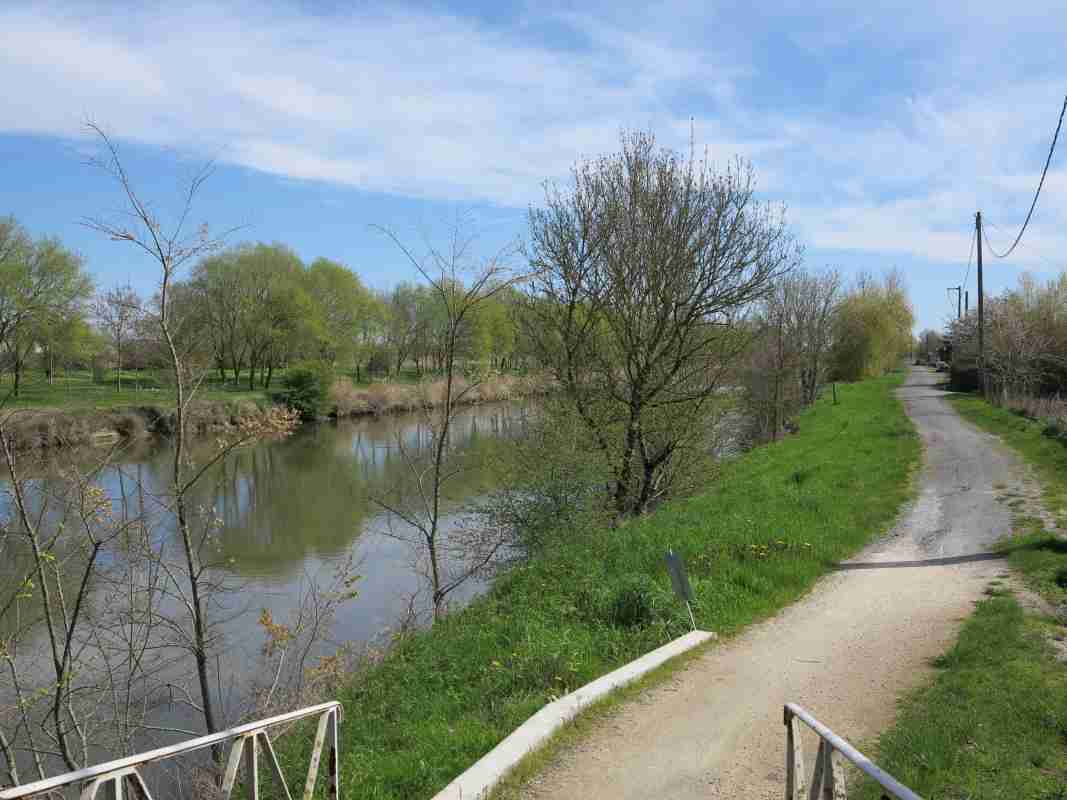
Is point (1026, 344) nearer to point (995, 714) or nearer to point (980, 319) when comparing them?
point (980, 319)

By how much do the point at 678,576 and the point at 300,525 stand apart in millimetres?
15181

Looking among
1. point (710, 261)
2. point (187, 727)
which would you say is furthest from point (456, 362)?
point (187, 727)

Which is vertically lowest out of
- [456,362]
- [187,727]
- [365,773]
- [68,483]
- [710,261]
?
[187,727]

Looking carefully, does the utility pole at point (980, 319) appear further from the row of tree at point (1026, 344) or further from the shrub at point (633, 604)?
the shrub at point (633, 604)

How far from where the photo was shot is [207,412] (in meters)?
15.3

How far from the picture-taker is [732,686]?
6.88 metres

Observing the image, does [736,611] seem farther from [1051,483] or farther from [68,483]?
[1051,483]

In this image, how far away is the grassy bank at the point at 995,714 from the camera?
15.8 feet

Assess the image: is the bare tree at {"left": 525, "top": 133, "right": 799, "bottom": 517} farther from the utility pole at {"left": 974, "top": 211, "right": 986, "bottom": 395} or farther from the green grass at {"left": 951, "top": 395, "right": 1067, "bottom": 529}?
the utility pole at {"left": 974, "top": 211, "right": 986, "bottom": 395}

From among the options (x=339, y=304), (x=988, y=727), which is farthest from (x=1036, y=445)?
(x=339, y=304)

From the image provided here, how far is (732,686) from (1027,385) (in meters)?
30.7

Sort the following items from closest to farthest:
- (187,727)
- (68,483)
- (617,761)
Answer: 1. (617,761)
2. (68,483)
3. (187,727)

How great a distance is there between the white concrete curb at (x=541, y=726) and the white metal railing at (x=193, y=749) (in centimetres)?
83

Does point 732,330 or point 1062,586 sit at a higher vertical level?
point 732,330
